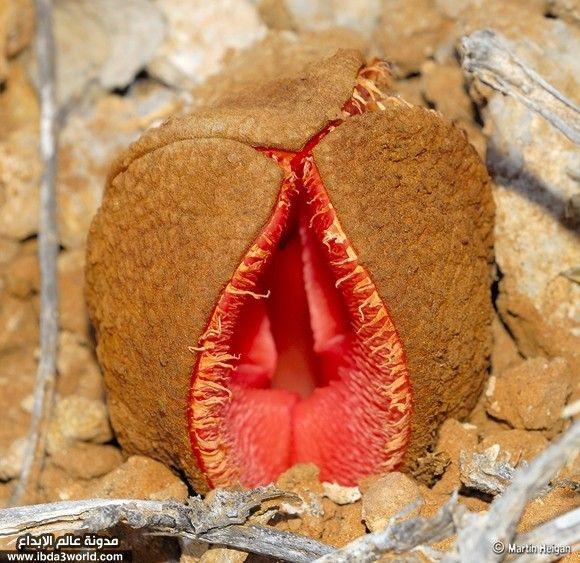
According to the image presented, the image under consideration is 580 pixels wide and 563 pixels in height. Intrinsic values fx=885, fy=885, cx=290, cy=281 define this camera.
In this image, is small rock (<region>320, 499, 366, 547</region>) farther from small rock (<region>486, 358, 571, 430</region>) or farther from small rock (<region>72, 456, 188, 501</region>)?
small rock (<region>486, 358, 571, 430</region>)

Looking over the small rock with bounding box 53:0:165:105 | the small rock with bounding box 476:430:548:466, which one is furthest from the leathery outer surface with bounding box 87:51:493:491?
the small rock with bounding box 53:0:165:105

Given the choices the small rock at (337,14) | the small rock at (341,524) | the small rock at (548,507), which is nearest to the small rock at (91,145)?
the small rock at (337,14)

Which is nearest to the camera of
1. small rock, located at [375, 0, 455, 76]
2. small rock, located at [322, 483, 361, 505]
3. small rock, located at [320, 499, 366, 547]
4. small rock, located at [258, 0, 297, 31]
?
small rock, located at [320, 499, 366, 547]

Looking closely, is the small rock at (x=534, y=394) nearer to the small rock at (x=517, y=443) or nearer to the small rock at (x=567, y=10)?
the small rock at (x=517, y=443)

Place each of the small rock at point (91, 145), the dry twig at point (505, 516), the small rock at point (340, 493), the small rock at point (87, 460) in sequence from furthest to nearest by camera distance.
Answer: the small rock at point (91, 145), the small rock at point (87, 460), the small rock at point (340, 493), the dry twig at point (505, 516)

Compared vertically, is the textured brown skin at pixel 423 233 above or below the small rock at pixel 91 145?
above

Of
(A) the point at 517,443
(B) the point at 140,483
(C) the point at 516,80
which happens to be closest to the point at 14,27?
(B) the point at 140,483

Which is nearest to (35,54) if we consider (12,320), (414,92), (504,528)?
(12,320)
